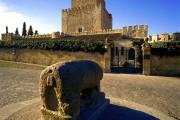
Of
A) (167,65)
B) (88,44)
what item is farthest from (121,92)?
(88,44)

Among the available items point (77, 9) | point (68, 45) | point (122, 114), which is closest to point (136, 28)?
point (68, 45)

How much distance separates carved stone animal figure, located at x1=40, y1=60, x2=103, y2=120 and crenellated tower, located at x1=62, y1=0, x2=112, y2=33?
33.8 m

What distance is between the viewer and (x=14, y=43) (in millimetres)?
26297

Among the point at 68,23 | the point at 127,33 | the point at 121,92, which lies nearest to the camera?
the point at 121,92

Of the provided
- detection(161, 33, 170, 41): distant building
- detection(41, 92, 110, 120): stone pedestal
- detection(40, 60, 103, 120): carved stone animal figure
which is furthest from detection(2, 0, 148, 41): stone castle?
detection(40, 60, 103, 120): carved stone animal figure

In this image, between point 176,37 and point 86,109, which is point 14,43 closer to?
point 176,37

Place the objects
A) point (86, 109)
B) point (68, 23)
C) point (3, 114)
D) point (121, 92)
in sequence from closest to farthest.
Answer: point (86, 109)
point (3, 114)
point (121, 92)
point (68, 23)

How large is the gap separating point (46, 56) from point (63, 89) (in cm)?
1883

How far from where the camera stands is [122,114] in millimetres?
6602

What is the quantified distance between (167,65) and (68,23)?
26.3 m

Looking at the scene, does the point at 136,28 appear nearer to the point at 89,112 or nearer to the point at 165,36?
the point at 165,36

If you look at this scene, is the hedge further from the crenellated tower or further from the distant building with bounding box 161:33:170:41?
the crenellated tower

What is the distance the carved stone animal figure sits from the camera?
4781 millimetres

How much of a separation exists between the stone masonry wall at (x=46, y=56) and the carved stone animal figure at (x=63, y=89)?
14214 mm
